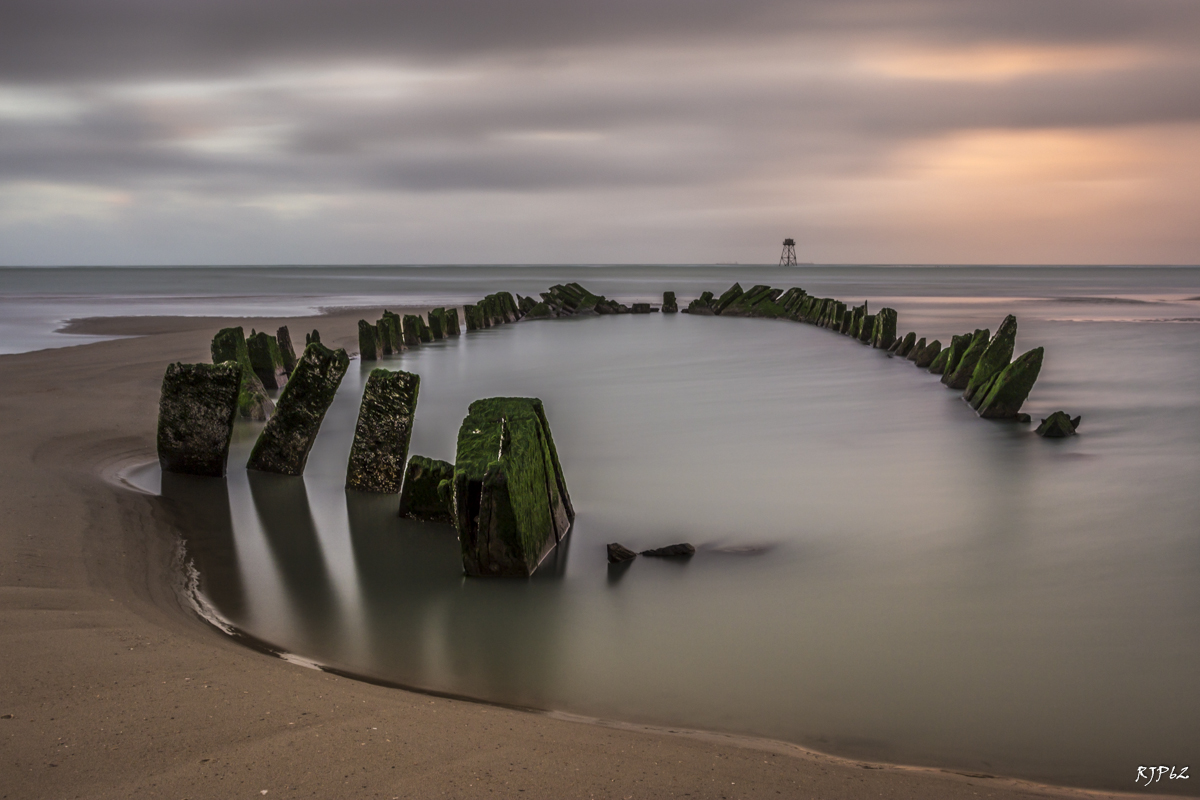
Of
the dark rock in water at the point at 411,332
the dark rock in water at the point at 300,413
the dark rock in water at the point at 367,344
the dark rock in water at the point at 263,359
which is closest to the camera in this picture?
the dark rock in water at the point at 300,413

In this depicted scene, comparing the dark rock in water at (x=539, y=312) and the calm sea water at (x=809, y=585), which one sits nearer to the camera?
the calm sea water at (x=809, y=585)

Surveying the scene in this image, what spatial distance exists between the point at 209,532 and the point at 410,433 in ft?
4.94

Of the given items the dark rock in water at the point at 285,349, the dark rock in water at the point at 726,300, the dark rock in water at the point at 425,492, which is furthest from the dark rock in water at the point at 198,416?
the dark rock in water at the point at 726,300

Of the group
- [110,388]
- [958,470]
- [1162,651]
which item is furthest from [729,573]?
[110,388]

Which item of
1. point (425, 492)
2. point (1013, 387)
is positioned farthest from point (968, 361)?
point (425, 492)

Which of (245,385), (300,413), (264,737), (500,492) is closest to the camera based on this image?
(264,737)

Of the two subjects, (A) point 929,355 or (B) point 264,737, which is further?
(A) point 929,355

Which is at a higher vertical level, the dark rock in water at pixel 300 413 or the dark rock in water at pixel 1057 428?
the dark rock in water at pixel 300 413

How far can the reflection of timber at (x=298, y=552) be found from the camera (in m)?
3.96

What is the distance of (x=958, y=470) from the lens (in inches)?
289

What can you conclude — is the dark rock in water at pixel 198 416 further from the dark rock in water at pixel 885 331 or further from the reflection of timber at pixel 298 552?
the dark rock in water at pixel 885 331

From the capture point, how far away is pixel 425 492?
17.7 feet

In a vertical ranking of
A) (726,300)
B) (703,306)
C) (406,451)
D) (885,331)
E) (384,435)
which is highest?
(726,300)

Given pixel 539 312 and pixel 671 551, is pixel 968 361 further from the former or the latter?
pixel 539 312
